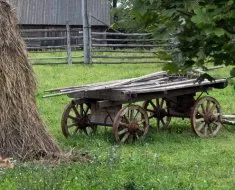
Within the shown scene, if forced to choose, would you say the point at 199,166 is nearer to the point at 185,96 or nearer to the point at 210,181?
the point at 210,181

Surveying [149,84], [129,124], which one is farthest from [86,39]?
[129,124]

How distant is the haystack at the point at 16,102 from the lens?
788cm

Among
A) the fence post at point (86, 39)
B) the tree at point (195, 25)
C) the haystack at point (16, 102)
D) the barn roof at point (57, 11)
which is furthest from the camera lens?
the barn roof at point (57, 11)

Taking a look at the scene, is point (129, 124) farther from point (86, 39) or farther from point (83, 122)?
point (86, 39)

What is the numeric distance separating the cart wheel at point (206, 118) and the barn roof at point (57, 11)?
23320 millimetres

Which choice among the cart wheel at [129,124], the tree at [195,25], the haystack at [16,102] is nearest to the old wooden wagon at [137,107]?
the cart wheel at [129,124]

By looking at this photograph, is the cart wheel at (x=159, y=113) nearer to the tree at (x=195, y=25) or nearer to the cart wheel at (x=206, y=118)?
the cart wheel at (x=206, y=118)

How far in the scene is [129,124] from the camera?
9539 mm

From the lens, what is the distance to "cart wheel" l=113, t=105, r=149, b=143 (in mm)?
9438

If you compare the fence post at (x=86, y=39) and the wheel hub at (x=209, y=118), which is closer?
the wheel hub at (x=209, y=118)

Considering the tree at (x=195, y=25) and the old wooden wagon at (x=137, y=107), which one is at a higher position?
the tree at (x=195, y=25)

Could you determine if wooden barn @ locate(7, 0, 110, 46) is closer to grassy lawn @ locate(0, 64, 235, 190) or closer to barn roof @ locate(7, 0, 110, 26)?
barn roof @ locate(7, 0, 110, 26)

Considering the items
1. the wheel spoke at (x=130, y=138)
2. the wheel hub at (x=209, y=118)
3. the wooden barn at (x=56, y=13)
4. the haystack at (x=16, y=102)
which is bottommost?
the wheel spoke at (x=130, y=138)

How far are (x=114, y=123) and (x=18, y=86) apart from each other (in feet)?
6.27
